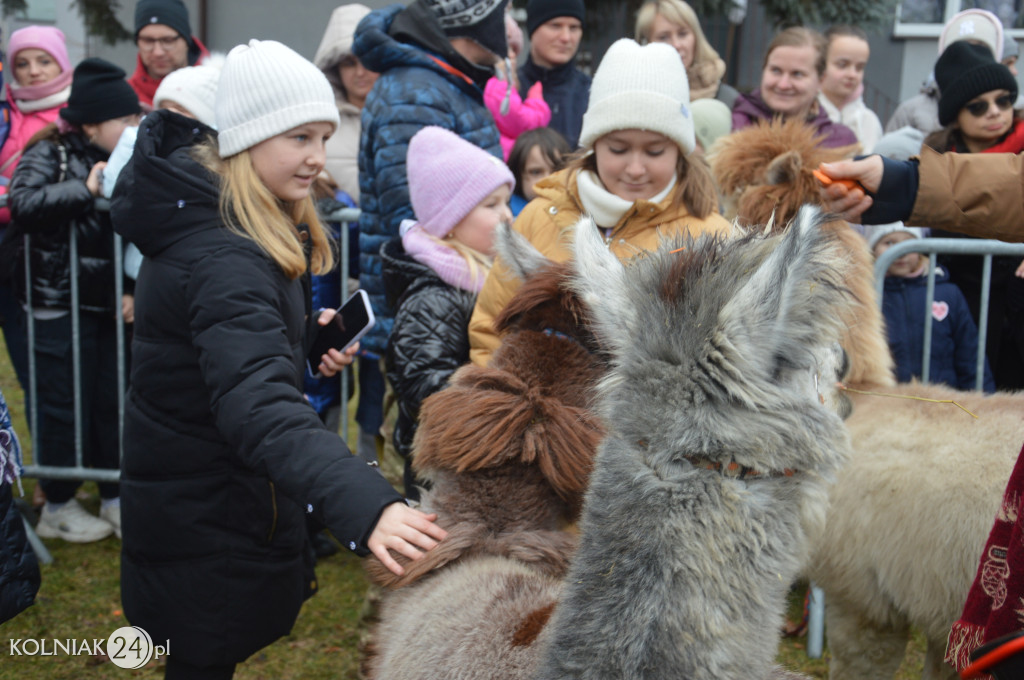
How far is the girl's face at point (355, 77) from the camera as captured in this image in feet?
17.2

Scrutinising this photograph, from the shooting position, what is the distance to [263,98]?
8.04 ft

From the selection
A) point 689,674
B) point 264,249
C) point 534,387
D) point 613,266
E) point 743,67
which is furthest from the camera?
point 743,67

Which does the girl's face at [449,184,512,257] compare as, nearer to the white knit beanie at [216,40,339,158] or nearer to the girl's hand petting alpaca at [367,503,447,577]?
the white knit beanie at [216,40,339,158]

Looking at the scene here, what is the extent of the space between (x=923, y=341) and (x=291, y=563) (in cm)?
298

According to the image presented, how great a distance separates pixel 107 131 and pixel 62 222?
0.52 metres

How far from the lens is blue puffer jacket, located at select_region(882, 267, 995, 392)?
157 inches

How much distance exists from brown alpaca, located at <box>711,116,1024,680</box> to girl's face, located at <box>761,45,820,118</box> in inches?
82.6

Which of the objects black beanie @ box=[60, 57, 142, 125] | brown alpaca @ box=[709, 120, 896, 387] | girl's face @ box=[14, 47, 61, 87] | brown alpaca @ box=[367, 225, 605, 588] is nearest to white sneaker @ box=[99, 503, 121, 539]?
black beanie @ box=[60, 57, 142, 125]

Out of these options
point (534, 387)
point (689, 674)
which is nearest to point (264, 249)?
point (534, 387)

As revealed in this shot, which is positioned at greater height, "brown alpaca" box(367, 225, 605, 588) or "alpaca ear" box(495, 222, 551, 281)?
"alpaca ear" box(495, 222, 551, 281)

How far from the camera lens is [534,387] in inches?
80.4

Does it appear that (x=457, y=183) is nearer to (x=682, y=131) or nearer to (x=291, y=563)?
(x=682, y=131)

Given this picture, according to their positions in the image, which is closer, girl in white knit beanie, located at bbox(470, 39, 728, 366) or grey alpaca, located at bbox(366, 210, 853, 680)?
grey alpaca, located at bbox(366, 210, 853, 680)

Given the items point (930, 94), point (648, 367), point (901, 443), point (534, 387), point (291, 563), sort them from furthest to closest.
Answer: point (930, 94), point (901, 443), point (291, 563), point (534, 387), point (648, 367)
